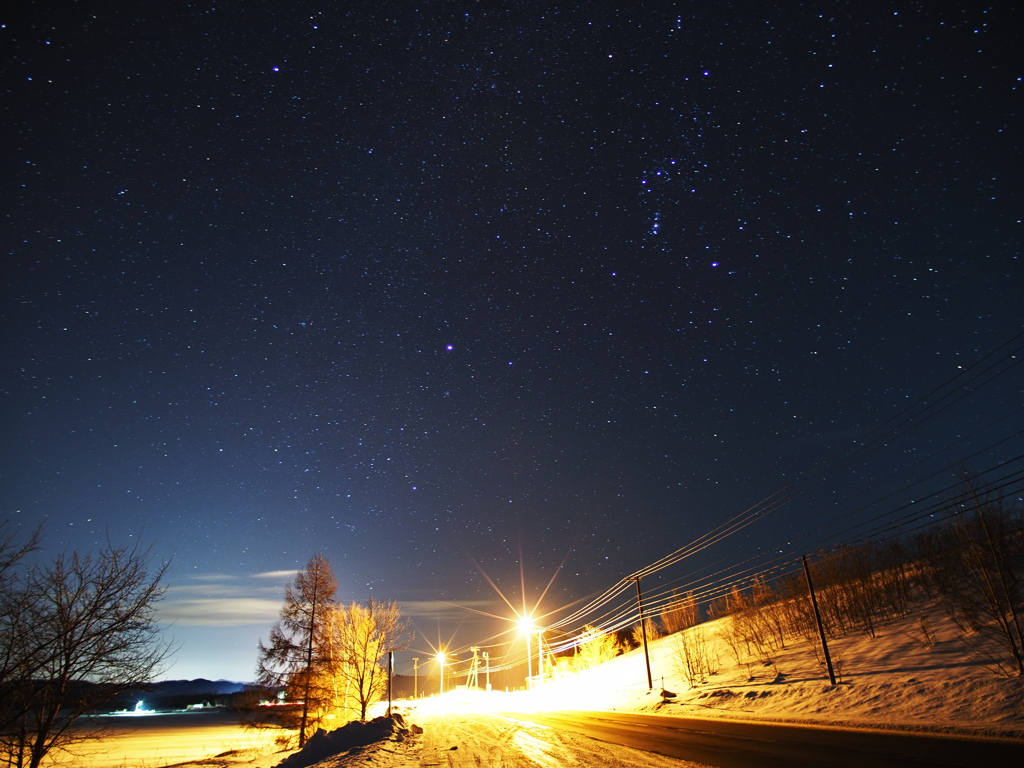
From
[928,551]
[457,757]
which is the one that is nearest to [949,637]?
[928,551]

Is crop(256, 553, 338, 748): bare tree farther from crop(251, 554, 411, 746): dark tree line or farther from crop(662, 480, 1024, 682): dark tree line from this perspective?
crop(662, 480, 1024, 682): dark tree line

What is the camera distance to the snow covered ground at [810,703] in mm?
12625

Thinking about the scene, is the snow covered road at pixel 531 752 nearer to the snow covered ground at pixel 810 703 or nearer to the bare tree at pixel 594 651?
the snow covered ground at pixel 810 703

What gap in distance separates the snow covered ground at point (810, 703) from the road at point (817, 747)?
1.24 meters

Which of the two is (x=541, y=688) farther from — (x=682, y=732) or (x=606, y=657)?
(x=682, y=732)

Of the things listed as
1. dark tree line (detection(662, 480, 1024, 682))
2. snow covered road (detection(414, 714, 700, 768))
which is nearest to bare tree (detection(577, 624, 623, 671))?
dark tree line (detection(662, 480, 1024, 682))

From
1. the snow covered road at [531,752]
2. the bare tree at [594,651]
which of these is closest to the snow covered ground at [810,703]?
the snow covered road at [531,752]

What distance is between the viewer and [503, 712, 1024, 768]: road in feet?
31.1

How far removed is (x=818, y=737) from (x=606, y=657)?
59.0 meters

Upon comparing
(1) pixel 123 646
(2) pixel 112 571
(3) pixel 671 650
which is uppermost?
(2) pixel 112 571

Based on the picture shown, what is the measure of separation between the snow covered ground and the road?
4.07 ft

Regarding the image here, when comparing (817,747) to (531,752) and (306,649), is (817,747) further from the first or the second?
(306,649)

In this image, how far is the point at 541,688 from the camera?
222ft

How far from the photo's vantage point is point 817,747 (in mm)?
11734
